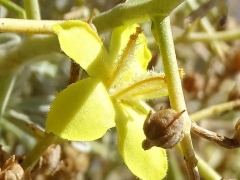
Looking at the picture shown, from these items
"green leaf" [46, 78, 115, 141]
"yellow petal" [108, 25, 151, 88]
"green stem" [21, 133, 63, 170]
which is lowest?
"green stem" [21, 133, 63, 170]

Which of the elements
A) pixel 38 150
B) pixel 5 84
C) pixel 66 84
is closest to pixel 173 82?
pixel 38 150

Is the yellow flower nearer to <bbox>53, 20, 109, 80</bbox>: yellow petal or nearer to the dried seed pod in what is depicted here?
<bbox>53, 20, 109, 80</bbox>: yellow petal

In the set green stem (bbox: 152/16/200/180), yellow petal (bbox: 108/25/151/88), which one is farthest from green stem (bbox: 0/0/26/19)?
green stem (bbox: 152/16/200/180)

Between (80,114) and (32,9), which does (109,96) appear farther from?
(32,9)

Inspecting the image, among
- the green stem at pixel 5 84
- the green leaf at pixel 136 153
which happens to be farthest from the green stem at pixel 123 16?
the green stem at pixel 5 84

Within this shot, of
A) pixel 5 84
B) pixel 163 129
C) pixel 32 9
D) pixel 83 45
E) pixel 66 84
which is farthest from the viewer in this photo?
pixel 66 84

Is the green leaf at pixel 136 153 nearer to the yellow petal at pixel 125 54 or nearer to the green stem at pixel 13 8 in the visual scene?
→ the yellow petal at pixel 125 54
